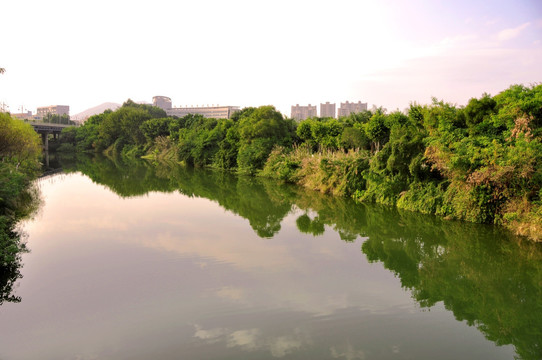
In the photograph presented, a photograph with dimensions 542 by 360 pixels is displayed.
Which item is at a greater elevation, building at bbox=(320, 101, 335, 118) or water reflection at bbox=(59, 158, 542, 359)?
building at bbox=(320, 101, 335, 118)

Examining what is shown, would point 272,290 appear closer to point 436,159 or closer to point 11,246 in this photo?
point 11,246

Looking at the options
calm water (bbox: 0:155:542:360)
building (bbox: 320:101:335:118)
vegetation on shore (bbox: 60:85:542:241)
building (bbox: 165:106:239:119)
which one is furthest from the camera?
building (bbox: 165:106:239:119)

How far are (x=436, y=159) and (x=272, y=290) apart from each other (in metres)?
9.32

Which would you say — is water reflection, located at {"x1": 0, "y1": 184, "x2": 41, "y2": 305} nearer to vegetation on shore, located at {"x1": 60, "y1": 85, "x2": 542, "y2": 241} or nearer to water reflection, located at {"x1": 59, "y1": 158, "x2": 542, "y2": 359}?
water reflection, located at {"x1": 59, "y1": 158, "x2": 542, "y2": 359}

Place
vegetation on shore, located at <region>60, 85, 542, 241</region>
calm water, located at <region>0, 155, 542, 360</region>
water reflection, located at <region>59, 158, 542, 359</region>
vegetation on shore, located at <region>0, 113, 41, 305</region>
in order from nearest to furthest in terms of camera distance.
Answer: calm water, located at <region>0, 155, 542, 360</region> < water reflection, located at <region>59, 158, 542, 359</region> < vegetation on shore, located at <region>0, 113, 41, 305</region> < vegetation on shore, located at <region>60, 85, 542, 241</region>

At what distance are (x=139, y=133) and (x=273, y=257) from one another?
6043 cm

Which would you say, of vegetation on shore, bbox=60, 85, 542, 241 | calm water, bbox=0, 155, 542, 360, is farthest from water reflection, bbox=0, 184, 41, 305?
vegetation on shore, bbox=60, 85, 542, 241

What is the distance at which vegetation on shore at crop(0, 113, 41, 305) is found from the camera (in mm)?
9477

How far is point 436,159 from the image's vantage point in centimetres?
1549

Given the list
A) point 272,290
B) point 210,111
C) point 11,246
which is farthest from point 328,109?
point 11,246

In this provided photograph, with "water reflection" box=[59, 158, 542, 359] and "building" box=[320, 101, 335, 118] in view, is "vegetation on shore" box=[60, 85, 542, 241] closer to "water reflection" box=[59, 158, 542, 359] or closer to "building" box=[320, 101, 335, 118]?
"water reflection" box=[59, 158, 542, 359]

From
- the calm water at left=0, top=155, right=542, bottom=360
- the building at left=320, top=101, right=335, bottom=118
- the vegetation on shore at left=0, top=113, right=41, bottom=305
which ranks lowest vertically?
the calm water at left=0, top=155, right=542, bottom=360

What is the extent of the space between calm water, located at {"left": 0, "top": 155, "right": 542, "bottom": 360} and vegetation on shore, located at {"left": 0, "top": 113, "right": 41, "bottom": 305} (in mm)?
409

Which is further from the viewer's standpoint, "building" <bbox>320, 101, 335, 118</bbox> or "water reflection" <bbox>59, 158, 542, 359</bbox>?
"building" <bbox>320, 101, 335, 118</bbox>
